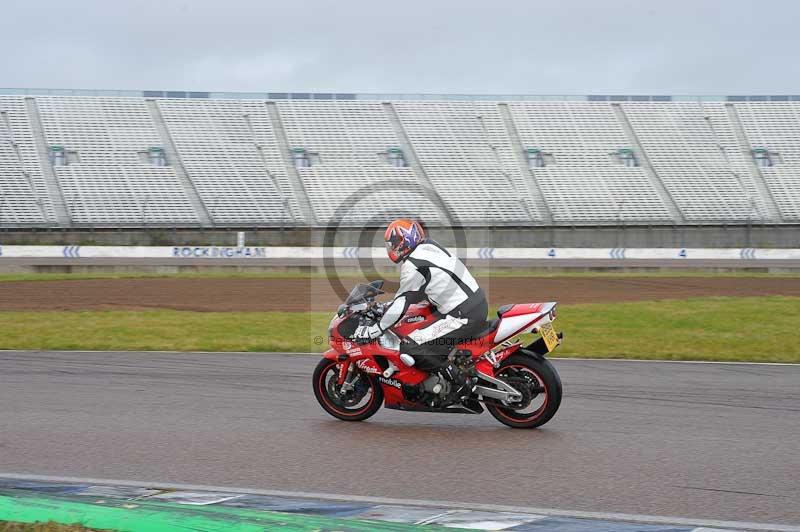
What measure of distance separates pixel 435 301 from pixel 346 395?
1257 millimetres

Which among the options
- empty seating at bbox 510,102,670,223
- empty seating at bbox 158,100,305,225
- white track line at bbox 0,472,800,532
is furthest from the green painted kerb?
empty seating at bbox 510,102,670,223

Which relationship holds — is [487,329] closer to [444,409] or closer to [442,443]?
[444,409]

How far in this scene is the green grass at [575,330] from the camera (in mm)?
13578

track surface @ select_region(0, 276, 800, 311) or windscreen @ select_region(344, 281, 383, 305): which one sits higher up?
track surface @ select_region(0, 276, 800, 311)

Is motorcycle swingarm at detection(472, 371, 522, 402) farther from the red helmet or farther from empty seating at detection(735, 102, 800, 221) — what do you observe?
empty seating at detection(735, 102, 800, 221)

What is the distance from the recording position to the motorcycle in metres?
7.21

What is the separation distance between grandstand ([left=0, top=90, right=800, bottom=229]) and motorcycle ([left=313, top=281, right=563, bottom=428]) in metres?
34.8

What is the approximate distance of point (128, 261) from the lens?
36750 mm

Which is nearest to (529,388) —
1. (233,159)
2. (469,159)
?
(233,159)

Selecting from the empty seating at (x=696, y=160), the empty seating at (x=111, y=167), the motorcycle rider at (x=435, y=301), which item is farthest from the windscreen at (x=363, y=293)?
the empty seating at (x=696, y=160)

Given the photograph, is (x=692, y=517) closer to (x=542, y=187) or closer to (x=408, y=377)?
(x=408, y=377)

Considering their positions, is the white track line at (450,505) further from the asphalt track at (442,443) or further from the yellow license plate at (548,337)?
the yellow license plate at (548,337)

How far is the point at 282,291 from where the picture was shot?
2400cm

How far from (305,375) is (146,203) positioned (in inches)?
1368
